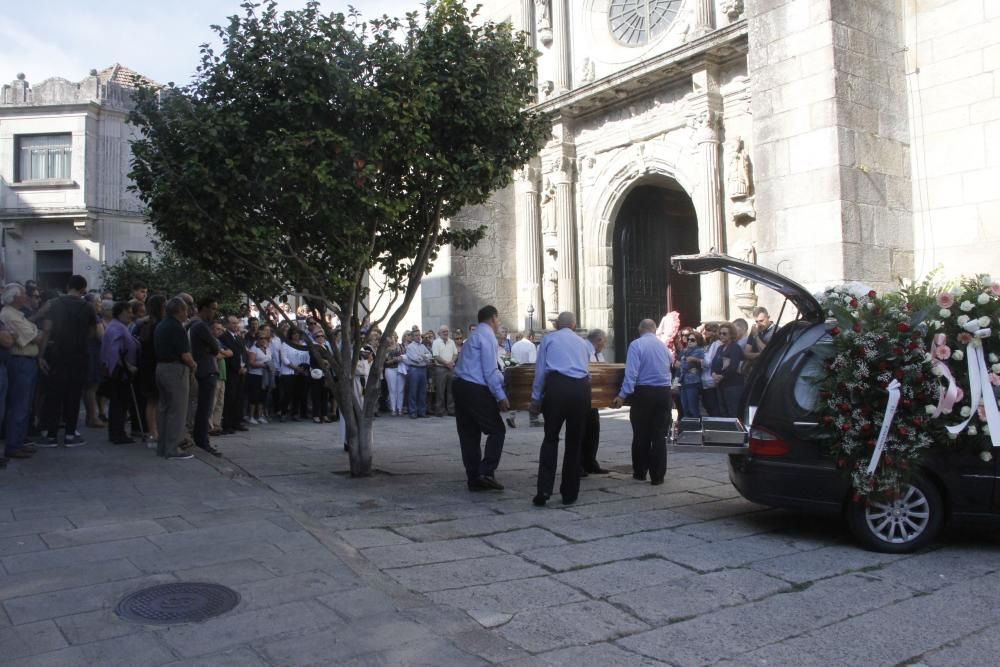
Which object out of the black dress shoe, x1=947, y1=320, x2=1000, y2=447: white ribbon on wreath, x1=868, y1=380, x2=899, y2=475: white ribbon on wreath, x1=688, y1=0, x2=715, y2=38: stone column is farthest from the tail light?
x1=688, y1=0, x2=715, y2=38: stone column

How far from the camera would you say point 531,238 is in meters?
18.4

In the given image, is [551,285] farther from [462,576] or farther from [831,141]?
[462,576]

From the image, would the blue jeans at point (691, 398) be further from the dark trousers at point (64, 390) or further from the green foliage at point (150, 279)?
the green foliage at point (150, 279)

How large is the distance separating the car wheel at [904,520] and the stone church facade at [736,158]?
6.14 meters

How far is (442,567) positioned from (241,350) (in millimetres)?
7798

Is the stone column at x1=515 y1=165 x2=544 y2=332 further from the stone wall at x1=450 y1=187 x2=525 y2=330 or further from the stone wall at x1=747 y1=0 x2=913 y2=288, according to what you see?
the stone wall at x1=747 y1=0 x2=913 y2=288

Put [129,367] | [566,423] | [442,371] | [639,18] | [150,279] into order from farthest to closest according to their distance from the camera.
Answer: [150,279] → [639,18] → [442,371] → [129,367] → [566,423]

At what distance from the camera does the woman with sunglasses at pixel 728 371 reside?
10594 millimetres

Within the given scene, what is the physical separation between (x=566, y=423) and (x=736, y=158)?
9.00 m

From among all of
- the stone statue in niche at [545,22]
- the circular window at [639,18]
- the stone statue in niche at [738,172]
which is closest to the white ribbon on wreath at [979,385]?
the stone statue in niche at [738,172]

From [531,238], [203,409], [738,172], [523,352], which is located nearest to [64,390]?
[203,409]

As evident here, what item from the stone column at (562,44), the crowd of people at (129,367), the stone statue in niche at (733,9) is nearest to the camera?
the crowd of people at (129,367)

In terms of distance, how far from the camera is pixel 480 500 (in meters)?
7.09

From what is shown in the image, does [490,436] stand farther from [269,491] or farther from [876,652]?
[876,652]
